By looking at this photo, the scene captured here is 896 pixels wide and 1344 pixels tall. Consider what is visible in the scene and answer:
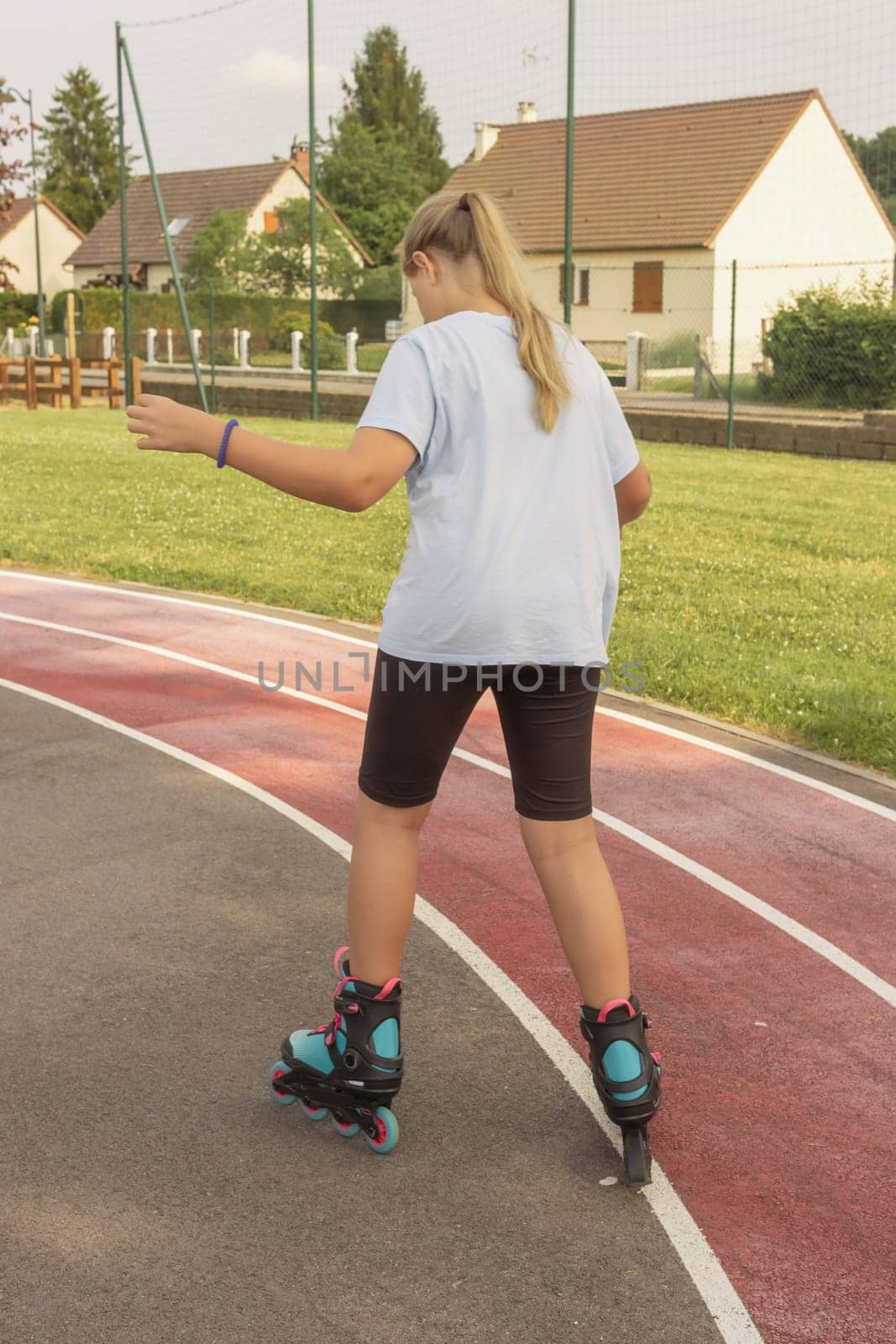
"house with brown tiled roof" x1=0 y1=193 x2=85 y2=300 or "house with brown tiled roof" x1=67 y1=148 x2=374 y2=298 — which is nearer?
"house with brown tiled roof" x1=67 y1=148 x2=374 y2=298

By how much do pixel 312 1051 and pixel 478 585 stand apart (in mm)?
1181

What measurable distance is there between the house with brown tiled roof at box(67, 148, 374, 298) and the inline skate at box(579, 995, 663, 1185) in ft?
186

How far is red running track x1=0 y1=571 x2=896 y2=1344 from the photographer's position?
317 centimetres

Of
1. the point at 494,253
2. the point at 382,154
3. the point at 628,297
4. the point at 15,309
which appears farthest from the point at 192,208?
the point at 494,253

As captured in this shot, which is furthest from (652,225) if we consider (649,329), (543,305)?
(543,305)

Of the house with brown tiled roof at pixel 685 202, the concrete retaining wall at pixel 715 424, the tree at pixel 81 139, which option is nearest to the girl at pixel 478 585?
the concrete retaining wall at pixel 715 424

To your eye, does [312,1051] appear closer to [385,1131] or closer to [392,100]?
[385,1131]

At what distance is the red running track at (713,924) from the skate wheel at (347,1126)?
0.69 meters

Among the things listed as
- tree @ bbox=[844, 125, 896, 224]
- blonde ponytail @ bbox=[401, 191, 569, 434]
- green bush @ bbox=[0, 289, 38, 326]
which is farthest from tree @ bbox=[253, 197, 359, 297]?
blonde ponytail @ bbox=[401, 191, 569, 434]

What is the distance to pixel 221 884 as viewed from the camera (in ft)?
16.9

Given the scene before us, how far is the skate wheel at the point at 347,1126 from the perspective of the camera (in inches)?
138

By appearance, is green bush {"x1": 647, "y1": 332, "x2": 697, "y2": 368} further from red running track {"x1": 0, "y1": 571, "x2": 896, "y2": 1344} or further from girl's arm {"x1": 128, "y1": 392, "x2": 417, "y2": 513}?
girl's arm {"x1": 128, "y1": 392, "x2": 417, "y2": 513}

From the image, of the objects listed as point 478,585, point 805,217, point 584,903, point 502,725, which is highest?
point 805,217

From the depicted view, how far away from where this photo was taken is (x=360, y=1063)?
340 centimetres
